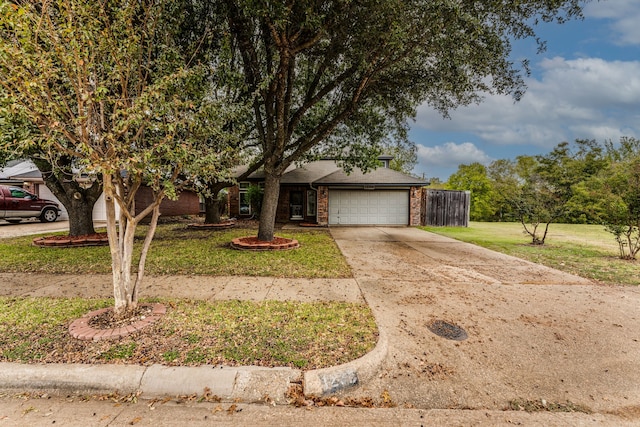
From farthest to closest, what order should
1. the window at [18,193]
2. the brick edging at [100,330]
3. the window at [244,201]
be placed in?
the window at [244,201]
the window at [18,193]
the brick edging at [100,330]

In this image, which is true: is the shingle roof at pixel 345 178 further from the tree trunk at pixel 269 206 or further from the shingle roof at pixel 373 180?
the tree trunk at pixel 269 206

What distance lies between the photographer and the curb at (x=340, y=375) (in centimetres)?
251

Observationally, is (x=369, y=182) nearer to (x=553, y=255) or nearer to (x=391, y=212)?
(x=391, y=212)

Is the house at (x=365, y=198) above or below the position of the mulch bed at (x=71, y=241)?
above

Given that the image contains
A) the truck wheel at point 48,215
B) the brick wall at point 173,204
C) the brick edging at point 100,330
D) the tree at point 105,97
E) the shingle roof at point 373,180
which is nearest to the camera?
the tree at point 105,97

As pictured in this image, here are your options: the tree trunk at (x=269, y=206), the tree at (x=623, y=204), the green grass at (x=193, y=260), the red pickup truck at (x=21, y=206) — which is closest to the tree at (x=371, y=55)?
the tree trunk at (x=269, y=206)

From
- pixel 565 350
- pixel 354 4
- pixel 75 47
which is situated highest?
pixel 354 4

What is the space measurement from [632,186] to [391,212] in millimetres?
9708

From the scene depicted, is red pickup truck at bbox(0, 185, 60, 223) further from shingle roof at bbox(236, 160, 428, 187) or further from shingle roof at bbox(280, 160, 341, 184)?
shingle roof at bbox(280, 160, 341, 184)

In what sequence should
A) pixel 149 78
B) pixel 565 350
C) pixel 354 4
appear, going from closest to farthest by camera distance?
pixel 565 350
pixel 149 78
pixel 354 4

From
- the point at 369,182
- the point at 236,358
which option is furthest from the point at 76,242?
the point at 369,182

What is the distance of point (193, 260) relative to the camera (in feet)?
23.0

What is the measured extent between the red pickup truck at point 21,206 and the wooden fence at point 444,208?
20.4 meters

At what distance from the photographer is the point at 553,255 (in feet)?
28.0
